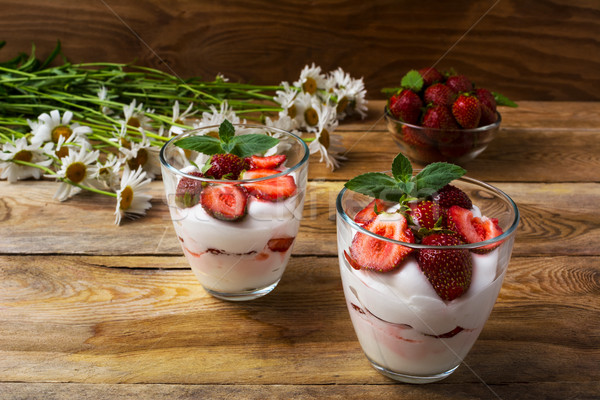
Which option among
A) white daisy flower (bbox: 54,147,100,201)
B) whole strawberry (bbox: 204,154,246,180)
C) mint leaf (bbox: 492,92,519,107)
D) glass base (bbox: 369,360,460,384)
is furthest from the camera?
mint leaf (bbox: 492,92,519,107)

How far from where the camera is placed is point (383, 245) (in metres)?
0.69

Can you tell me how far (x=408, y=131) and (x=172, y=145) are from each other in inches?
25.9

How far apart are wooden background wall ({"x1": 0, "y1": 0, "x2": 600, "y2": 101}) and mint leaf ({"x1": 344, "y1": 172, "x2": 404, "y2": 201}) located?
4.41ft

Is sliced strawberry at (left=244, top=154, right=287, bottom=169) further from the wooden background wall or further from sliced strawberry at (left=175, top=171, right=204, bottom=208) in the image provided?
the wooden background wall

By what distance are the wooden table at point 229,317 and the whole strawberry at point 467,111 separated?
0.19 meters

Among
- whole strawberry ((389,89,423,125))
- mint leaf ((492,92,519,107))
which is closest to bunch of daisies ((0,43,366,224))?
whole strawberry ((389,89,423,125))

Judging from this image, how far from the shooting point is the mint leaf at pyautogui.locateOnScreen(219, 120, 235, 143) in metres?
0.95

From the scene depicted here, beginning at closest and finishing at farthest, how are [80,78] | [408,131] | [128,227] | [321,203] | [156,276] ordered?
[156,276], [128,227], [321,203], [408,131], [80,78]

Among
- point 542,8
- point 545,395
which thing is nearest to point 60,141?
point 545,395

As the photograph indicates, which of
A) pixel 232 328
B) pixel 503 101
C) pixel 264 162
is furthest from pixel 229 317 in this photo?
pixel 503 101

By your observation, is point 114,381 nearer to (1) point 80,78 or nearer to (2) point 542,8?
(1) point 80,78

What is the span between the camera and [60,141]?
1.29 metres

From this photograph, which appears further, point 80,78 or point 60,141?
point 80,78

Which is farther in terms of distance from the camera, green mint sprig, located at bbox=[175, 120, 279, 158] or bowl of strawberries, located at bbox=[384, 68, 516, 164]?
bowl of strawberries, located at bbox=[384, 68, 516, 164]
